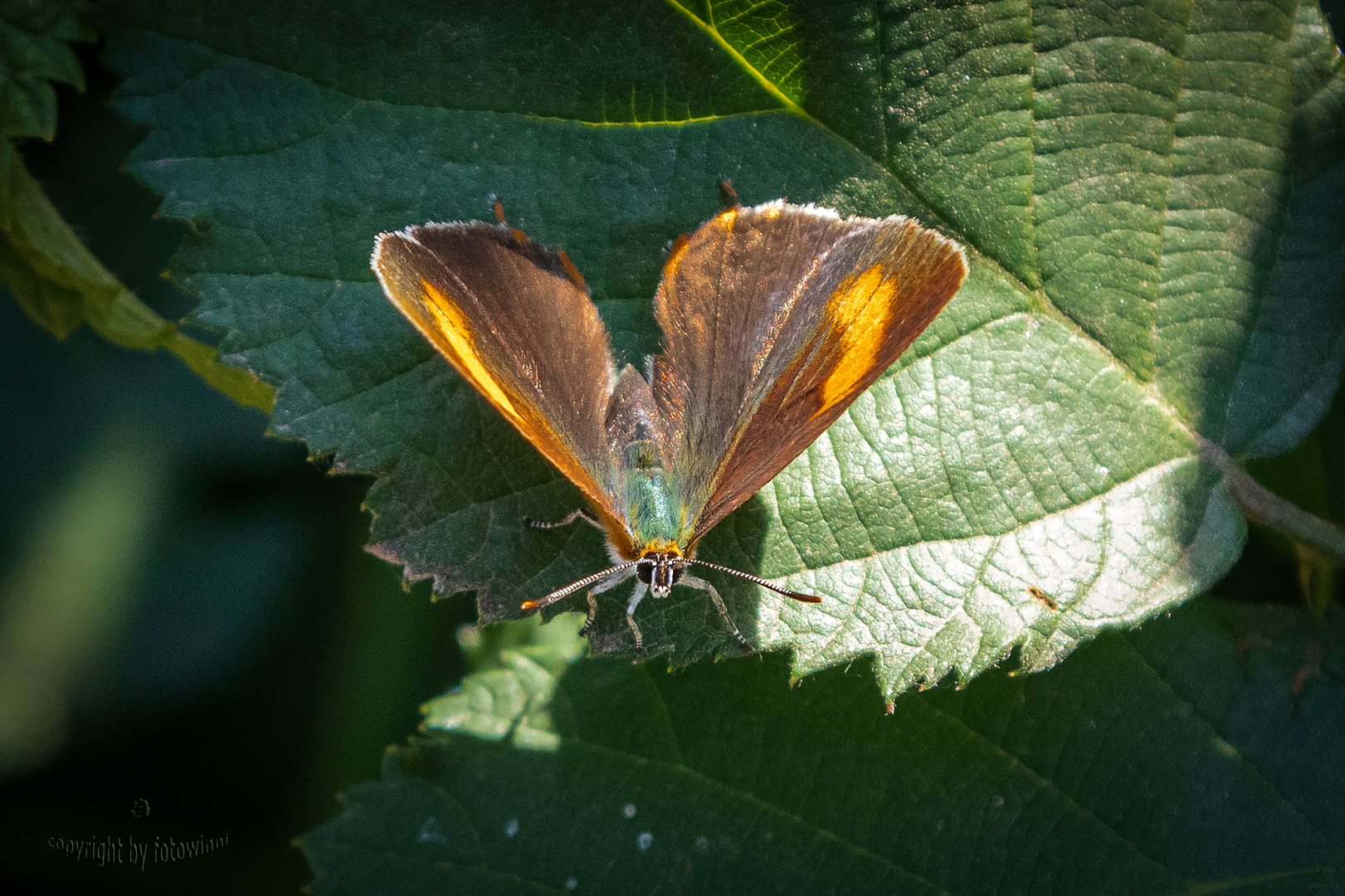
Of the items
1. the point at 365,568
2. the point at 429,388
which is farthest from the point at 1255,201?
the point at 365,568

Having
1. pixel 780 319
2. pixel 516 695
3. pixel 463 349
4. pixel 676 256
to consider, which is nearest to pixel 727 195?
pixel 676 256

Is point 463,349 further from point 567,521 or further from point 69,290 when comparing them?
point 69,290

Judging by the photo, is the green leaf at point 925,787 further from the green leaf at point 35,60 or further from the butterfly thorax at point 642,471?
the green leaf at point 35,60

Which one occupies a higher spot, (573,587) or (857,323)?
(857,323)

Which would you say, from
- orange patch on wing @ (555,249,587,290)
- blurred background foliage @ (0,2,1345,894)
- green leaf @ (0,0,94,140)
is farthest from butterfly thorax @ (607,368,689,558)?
green leaf @ (0,0,94,140)

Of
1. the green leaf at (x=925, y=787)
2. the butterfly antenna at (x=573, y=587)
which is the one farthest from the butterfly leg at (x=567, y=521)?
the green leaf at (x=925, y=787)

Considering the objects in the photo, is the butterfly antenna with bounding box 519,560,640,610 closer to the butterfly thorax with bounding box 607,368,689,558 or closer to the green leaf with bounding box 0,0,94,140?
the butterfly thorax with bounding box 607,368,689,558
